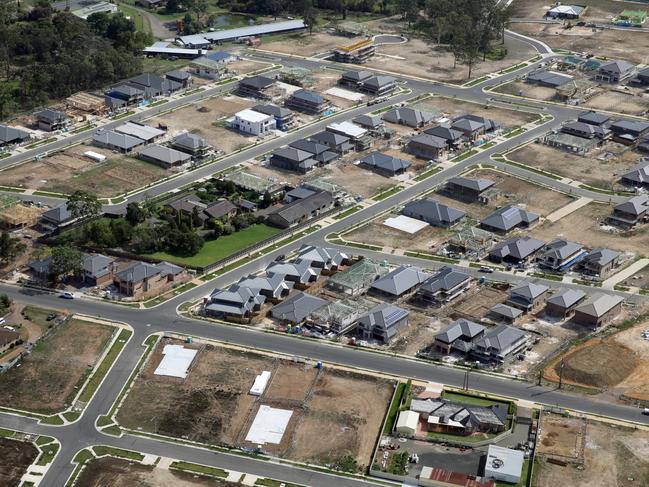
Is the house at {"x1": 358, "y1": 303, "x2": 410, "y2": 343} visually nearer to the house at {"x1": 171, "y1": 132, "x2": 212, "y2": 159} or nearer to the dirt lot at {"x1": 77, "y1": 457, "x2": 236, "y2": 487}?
the dirt lot at {"x1": 77, "y1": 457, "x2": 236, "y2": 487}

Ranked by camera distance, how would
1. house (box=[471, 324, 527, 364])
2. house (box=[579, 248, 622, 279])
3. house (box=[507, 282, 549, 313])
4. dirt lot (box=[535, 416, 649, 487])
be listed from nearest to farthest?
dirt lot (box=[535, 416, 649, 487]), house (box=[471, 324, 527, 364]), house (box=[507, 282, 549, 313]), house (box=[579, 248, 622, 279])

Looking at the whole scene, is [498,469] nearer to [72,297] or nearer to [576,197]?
[72,297]

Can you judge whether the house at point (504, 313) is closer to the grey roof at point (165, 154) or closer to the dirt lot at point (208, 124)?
the grey roof at point (165, 154)

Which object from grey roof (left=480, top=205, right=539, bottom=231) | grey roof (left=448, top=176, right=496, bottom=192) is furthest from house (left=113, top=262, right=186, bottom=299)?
grey roof (left=448, top=176, right=496, bottom=192)

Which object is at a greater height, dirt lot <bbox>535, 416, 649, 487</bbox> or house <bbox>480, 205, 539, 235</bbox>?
house <bbox>480, 205, 539, 235</bbox>

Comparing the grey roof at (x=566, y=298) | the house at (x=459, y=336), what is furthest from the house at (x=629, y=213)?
the house at (x=459, y=336)

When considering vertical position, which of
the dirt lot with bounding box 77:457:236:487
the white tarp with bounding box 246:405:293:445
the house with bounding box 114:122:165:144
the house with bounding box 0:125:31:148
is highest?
the house with bounding box 0:125:31:148

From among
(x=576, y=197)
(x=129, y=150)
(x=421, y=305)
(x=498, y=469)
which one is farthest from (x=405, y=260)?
(x=129, y=150)
